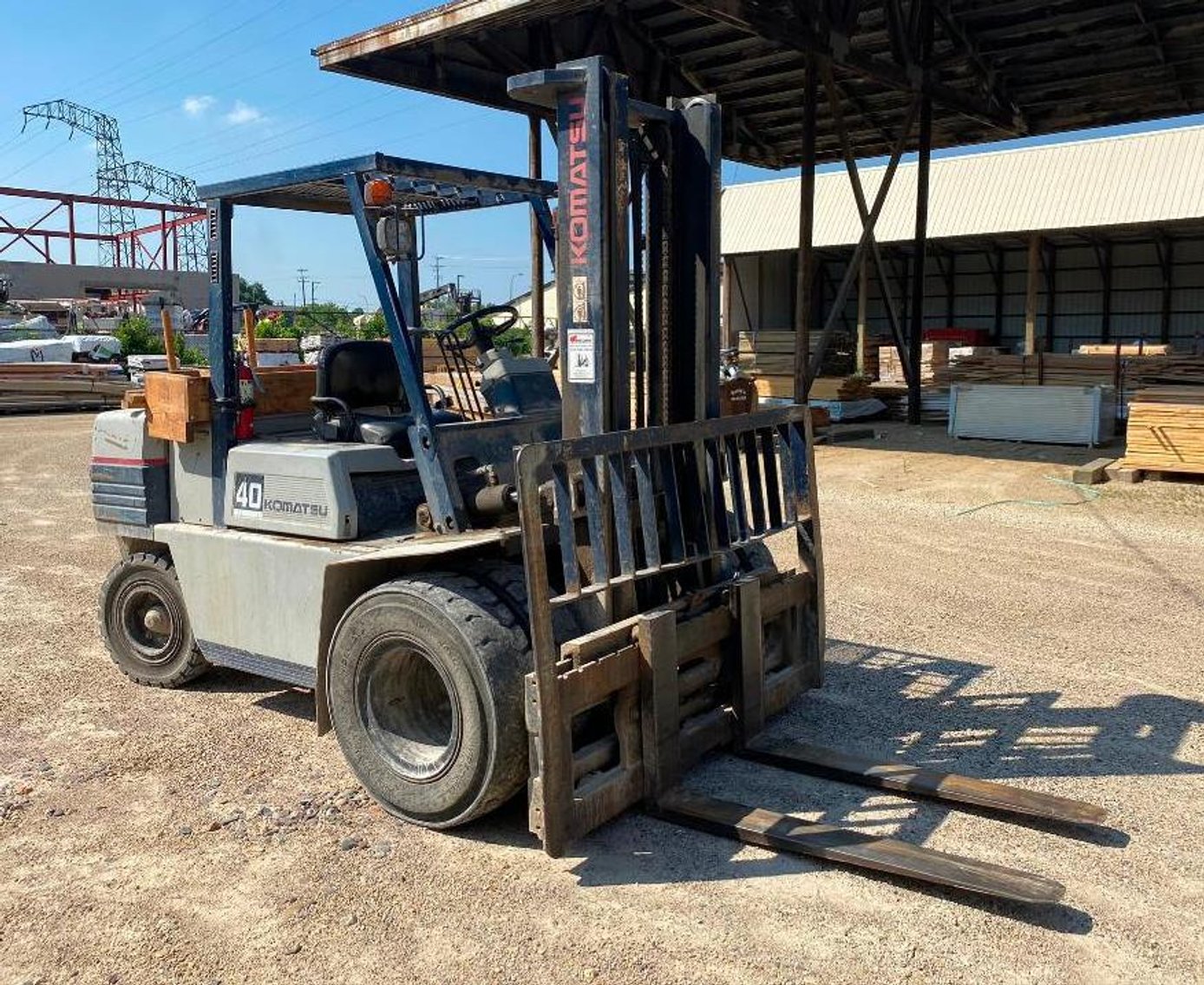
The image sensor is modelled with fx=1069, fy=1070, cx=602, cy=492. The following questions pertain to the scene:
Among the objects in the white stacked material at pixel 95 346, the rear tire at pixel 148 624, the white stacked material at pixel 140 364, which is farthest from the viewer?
the white stacked material at pixel 95 346

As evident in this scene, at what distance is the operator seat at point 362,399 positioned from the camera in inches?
199

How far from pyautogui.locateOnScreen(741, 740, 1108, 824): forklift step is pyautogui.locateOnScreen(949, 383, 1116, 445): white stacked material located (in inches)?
466

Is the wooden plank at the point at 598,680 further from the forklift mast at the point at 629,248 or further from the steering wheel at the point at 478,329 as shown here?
the steering wheel at the point at 478,329

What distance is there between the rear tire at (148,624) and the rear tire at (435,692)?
67.4 inches

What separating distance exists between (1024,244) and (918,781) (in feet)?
97.0

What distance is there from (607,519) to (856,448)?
12.1 m

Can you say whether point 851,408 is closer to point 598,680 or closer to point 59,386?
point 598,680

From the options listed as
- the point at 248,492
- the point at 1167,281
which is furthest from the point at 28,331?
the point at 248,492

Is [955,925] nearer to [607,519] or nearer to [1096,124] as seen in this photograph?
[607,519]

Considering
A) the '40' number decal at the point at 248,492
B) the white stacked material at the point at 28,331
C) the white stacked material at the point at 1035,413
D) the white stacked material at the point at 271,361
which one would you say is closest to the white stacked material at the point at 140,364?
the white stacked material at the point at 28,331

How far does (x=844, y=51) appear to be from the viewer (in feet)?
45.7

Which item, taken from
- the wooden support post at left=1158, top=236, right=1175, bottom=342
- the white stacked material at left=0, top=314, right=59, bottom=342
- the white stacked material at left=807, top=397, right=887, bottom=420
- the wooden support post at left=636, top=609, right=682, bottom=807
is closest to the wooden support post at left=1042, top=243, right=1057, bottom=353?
the wooden support post at left=1158, top=236, right=1175, bottom=342

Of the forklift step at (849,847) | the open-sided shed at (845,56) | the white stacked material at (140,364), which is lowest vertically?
the forklift step at (849,847)

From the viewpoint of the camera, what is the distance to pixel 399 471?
4980 mm
